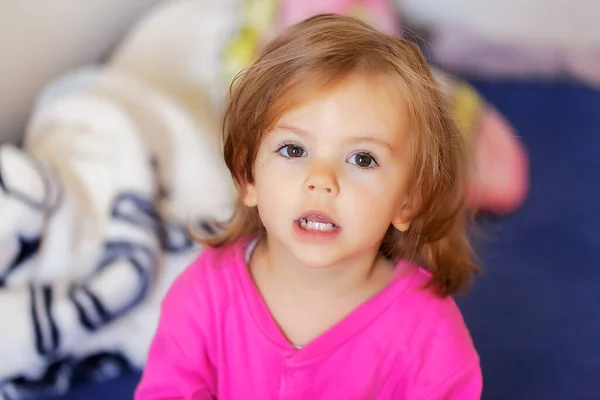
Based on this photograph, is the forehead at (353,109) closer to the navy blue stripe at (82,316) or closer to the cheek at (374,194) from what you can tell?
the cheek at (374,194)

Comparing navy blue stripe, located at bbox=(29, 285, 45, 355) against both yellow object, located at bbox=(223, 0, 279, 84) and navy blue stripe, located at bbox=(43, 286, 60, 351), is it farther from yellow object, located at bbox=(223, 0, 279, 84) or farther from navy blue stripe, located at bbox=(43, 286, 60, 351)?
yellow object, located at bbox=(223, 0, 279, 84)

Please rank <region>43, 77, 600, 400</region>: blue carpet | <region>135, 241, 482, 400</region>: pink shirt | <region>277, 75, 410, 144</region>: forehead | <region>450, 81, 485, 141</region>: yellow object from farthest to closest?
1. <region>450, 81, 485, 141</region>: yellow object
2. <region>43, 77, 600, 400</region>: blue carpet
3. <region>135, 241, 482, 400</region>: pink shirt
4. <region>277, 75, 410, 144</region>: forehead

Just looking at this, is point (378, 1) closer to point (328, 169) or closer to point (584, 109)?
point (584, 109)

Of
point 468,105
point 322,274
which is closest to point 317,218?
point 322,274

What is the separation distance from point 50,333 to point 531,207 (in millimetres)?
911

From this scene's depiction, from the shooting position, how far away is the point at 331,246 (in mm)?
724

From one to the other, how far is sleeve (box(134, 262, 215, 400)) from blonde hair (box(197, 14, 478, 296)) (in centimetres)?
14

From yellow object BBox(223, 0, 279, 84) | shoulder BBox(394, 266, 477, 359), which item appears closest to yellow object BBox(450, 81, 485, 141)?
yellow object BBox(223, 0, 279, 84)

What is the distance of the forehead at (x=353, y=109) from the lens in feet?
2.31

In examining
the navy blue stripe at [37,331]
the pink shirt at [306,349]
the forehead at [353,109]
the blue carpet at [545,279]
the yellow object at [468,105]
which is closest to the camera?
the forehead at [353,109]

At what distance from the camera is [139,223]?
45.5 inches

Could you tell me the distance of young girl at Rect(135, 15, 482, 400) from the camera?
71 cm

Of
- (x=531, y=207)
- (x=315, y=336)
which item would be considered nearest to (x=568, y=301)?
(x=531, y=207)

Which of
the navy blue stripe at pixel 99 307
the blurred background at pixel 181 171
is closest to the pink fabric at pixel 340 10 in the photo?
the blurred background at pixel 181 171
